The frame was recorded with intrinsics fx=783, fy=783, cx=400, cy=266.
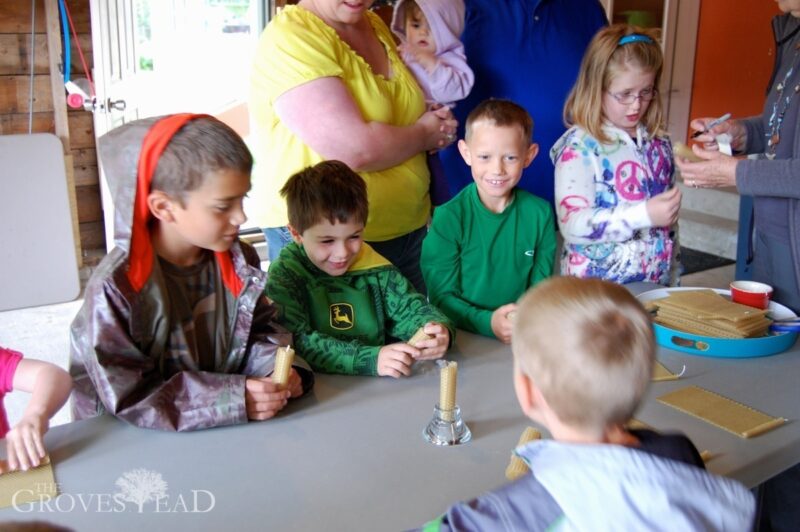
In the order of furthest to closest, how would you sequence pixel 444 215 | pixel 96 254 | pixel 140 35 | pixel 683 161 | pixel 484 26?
1. pixel 96 254
2. pixel 140 35
3. pixel 484 26
4. pixel 683 161
5. pixel 444 215

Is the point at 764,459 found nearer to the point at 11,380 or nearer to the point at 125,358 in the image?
the point at 125,358

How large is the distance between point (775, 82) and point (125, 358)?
73.0 inches

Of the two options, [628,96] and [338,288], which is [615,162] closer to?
[628,96]

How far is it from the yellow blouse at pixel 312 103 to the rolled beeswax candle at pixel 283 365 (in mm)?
684

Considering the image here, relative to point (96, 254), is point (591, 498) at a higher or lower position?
higher

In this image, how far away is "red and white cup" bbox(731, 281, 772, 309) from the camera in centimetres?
182

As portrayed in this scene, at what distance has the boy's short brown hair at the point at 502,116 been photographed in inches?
73.9

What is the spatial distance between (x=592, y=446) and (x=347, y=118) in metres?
1.15

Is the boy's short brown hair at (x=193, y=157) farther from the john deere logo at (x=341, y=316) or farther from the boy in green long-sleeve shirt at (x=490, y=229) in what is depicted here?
the boy in green long-sleeve shirt at (x=490, y=229)

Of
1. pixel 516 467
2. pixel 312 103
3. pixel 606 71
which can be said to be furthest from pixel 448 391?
pixel 606 71

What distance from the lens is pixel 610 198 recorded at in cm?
207

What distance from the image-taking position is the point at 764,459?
1.27m

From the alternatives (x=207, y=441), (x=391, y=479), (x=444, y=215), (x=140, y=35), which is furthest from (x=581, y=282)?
(x=140, y=35)

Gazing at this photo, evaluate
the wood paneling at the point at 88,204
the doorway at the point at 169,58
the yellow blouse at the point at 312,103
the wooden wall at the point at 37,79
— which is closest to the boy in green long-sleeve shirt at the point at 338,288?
the yellow blouse at the point at 312,103
